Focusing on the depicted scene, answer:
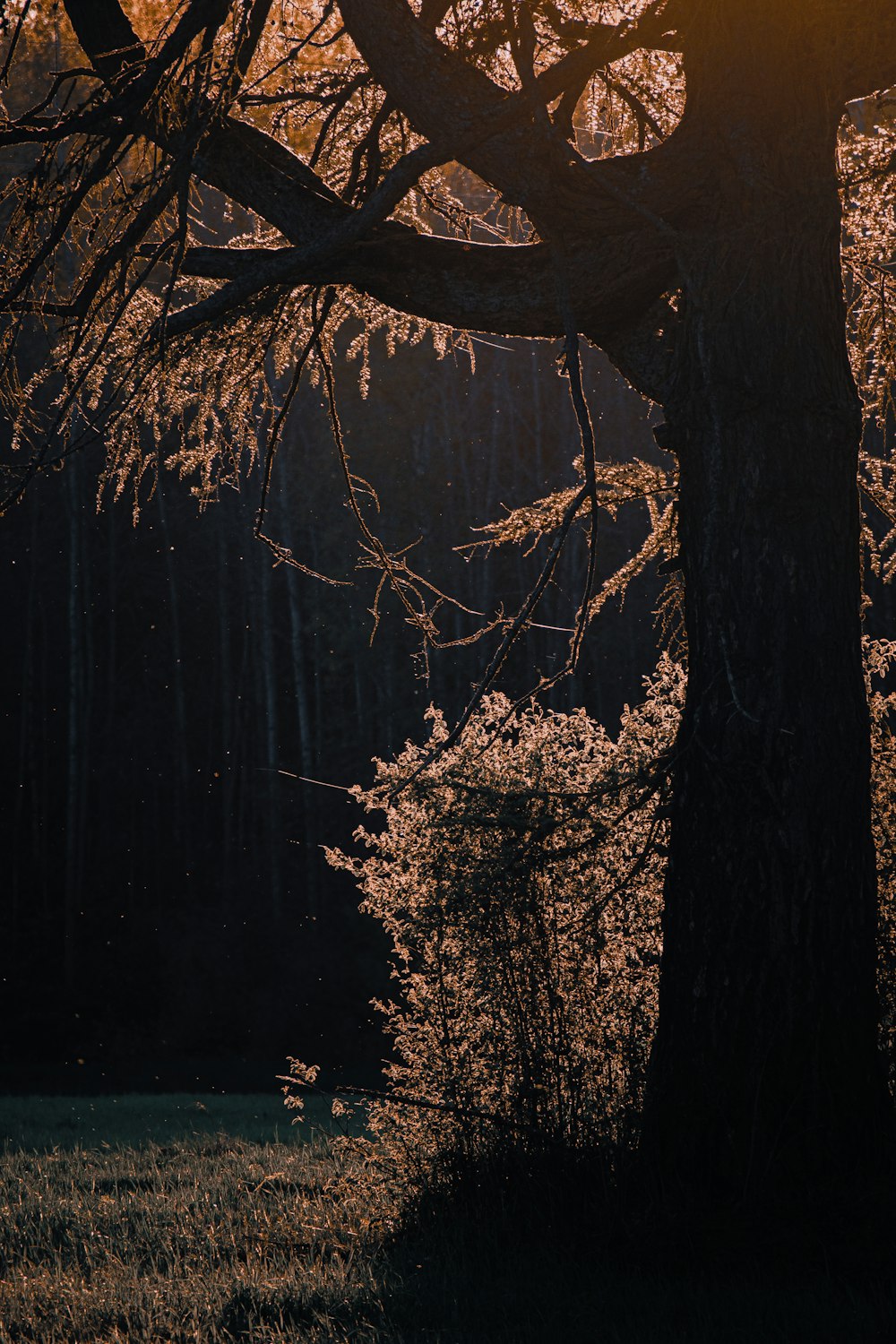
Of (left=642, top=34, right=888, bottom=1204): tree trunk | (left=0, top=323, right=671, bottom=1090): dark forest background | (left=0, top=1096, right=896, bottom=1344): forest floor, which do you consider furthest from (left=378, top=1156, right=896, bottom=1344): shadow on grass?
(left=0, top=323, right=671, bottom=1090): dark forest background

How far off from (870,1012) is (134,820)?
19.8m

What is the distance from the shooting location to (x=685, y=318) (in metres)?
4.66

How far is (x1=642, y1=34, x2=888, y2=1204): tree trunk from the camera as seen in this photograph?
4.10m

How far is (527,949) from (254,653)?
1844cm

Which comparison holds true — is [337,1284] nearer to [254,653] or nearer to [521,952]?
[521,952]

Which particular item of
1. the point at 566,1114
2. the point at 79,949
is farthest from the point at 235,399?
the point at 79,949

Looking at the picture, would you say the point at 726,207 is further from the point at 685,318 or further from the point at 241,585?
the point at 241,585

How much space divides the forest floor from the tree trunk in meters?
0.48

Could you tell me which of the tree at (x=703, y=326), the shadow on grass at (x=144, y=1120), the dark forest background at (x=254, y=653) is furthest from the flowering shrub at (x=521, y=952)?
the dark forest background at (x=254, y=653)

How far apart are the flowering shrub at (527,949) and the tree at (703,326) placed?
593 millimetres

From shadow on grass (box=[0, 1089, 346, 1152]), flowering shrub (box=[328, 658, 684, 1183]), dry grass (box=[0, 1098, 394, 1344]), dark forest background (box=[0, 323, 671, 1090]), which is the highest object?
dark forest background (box=[0, 323, 671, 1090])

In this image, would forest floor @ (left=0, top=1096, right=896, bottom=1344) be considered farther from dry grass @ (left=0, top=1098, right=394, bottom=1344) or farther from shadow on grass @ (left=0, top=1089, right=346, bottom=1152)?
shadow on grass @ (left=0, top=1089, right=346, bottom=1152)

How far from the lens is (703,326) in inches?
181

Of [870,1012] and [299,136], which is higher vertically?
[299,136]
